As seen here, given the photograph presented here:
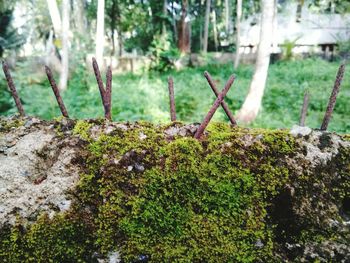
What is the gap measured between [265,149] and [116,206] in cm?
63

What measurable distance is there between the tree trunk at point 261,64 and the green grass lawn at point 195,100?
0.35 metres

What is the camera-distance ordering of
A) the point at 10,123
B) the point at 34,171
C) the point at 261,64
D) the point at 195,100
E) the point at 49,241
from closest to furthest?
the point at 49,241
the point at 34,171
the point at 10,123
the point at 261,64
the point at 195,100

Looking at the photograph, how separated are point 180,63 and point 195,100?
28.5ft

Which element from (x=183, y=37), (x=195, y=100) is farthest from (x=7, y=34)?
(x=183, y=37)

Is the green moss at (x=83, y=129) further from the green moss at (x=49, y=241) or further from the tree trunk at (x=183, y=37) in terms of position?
the tree trunk at (x=183, y=37)

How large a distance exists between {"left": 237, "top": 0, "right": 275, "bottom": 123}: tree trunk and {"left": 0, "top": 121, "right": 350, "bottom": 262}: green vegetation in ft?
22.9

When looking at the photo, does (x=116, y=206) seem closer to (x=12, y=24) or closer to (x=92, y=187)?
(x=92, y=187)

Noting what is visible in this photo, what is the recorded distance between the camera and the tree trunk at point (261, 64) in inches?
296

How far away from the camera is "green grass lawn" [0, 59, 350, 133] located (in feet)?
24.9

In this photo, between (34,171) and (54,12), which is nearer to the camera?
(34,171)

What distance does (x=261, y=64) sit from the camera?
7914 mm

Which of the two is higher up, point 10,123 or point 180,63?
point 10,123

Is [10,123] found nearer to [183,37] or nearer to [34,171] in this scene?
[34,171]

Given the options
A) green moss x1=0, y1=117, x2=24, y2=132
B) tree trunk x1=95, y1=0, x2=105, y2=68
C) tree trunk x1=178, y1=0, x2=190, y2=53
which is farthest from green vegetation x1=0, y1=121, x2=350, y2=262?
tree trunk x1=178, y1=0, x2=190, y2=53
